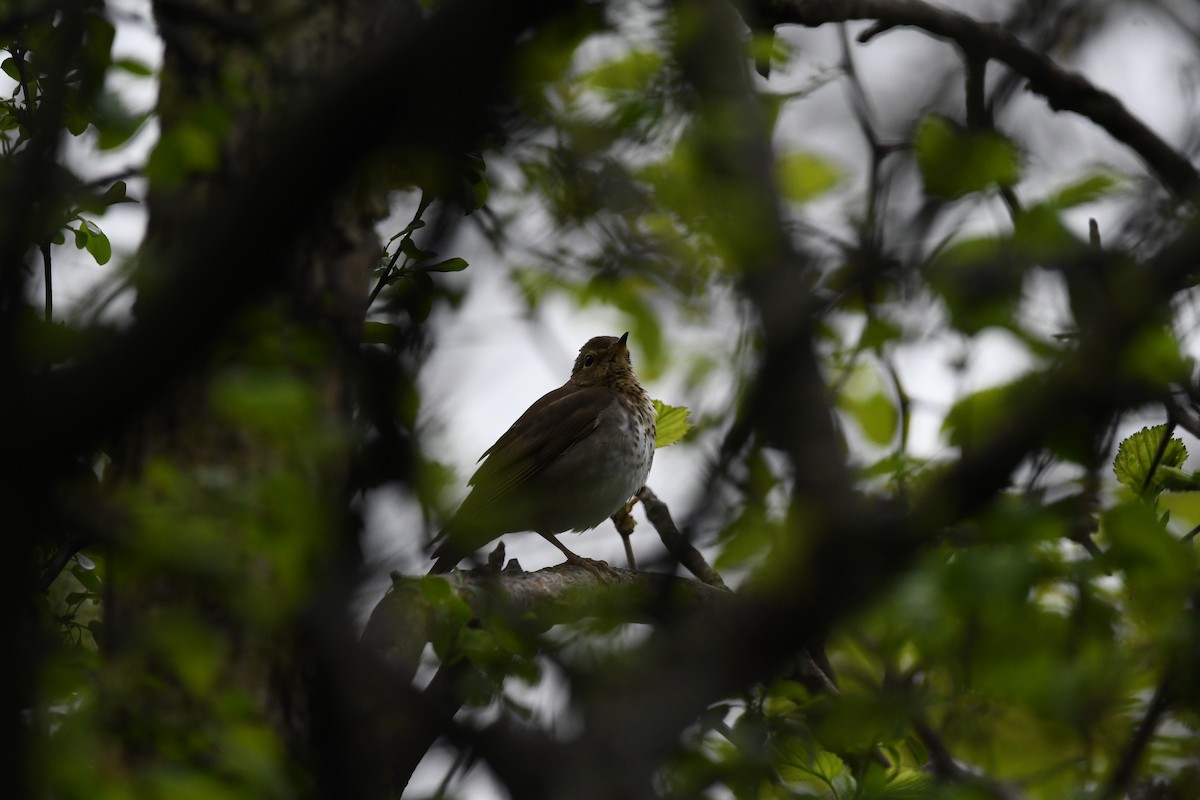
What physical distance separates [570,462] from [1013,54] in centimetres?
332

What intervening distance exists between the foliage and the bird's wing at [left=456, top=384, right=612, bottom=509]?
2.51 meters

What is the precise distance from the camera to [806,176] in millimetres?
5230

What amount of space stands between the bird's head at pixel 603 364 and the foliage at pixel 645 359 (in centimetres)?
325

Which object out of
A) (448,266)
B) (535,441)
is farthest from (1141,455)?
(535,441)

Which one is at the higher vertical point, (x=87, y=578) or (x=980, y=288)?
(x=87, y=578)

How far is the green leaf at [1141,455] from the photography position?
3165 mm

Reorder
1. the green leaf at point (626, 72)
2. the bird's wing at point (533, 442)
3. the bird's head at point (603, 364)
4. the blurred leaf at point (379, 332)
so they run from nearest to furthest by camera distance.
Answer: the blurred leaf at point (379, 332) < the green leaf at point (626, 72) < the bird's wing at point (533, 442) < the bird's head at point (603, 364)

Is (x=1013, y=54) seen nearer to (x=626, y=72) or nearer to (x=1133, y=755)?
(x=626, y=72)

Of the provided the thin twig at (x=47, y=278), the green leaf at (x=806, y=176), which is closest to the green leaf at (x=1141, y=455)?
the green leaf at (x=806, y=176)

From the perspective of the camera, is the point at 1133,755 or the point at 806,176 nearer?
the point at 1133,755

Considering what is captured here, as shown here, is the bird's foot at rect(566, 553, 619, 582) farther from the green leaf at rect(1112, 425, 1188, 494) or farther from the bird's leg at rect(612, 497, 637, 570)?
the green leaf at rect(1112, 425, 1188, 494)

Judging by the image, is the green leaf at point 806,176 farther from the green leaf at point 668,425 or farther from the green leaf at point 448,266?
the green leaf at point 448,266

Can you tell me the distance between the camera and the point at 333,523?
8.37 feet

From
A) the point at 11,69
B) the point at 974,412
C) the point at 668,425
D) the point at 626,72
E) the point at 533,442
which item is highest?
the point at 533,442
